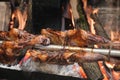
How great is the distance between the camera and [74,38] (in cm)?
217

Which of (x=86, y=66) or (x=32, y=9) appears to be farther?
(x=32, y=9)

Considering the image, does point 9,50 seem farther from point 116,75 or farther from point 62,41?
point 116,75

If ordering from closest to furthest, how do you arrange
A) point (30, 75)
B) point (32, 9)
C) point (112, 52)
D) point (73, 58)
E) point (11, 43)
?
point (112, 52) → point (73, 58) → point (11, 43) → point (30, 75) → point (32, 9)

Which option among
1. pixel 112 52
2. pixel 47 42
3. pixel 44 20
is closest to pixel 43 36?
pixel 47 42

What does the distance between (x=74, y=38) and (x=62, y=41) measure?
4.3 inches

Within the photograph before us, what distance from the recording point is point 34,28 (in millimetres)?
3178

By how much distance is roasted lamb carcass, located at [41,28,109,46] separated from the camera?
6.79ft

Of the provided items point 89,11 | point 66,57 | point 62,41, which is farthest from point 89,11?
point 66,57

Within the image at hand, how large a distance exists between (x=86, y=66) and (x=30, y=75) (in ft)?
2.12

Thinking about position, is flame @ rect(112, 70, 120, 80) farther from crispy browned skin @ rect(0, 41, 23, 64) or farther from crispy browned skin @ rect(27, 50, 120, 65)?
crispy browned skin @ rect(0, 41, 23, 64)

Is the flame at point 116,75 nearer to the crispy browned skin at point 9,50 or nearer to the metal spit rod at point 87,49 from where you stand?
the metal spit rod at point 87,49

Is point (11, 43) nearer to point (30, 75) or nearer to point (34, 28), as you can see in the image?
point (30, 75)

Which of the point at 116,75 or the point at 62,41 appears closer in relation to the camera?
the point at 62,41

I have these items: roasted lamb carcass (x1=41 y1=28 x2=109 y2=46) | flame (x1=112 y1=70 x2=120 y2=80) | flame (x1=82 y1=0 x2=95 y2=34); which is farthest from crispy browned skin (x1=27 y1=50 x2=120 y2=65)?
flame (x1=82 y1=0 x2=95 y2=34)
